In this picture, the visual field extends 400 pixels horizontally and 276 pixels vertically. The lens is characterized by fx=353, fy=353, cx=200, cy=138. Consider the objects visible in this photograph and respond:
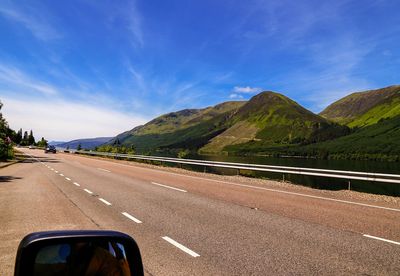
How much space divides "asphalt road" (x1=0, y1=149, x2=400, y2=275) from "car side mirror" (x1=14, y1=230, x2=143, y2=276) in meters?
3.09

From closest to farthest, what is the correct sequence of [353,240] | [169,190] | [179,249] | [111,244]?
[111,244], [179,249], [353,240], [169,190]

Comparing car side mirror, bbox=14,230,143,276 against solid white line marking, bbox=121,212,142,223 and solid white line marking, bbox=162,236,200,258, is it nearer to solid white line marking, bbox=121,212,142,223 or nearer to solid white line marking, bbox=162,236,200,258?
solid white line marking, bbox=162,236,200,258

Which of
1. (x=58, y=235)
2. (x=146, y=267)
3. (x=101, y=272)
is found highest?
(x=58, y=235)

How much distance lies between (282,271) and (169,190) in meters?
10.5

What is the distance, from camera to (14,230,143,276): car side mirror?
6.91 feet

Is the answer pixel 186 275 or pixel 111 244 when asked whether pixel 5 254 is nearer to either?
pixel 186 275

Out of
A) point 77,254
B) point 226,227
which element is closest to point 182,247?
point 226,227

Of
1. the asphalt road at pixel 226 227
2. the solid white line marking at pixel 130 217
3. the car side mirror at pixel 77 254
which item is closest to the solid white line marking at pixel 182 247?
the asphalt road at pixel 226 227

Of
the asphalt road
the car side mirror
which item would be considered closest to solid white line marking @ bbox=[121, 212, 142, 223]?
the asphalt road

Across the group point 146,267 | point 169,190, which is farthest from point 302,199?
point 146,267

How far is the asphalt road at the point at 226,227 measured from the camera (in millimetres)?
5641

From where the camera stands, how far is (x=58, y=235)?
2.28m

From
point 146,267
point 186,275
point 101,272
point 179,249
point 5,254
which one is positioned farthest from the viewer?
point 179,249

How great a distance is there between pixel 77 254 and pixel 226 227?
Result: 20.7 feet
